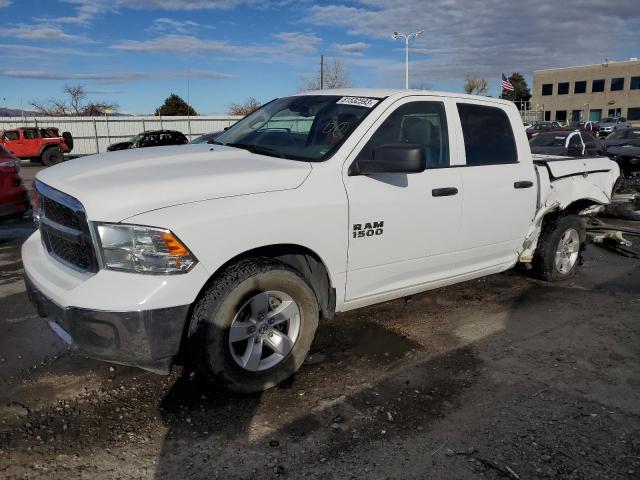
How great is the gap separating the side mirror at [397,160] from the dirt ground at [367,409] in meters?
1.41

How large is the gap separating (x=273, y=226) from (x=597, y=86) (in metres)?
84.0

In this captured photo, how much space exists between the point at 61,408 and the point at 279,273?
5.10 feet

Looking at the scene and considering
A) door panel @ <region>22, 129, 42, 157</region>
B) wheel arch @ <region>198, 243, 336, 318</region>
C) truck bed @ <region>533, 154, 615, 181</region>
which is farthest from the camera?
door panel @ <region>22, 129, 42, 157</region>

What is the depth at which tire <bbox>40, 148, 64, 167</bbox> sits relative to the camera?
25.4 metres

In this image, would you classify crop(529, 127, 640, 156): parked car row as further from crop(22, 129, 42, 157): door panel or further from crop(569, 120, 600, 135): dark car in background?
crop(22, 129, 42, 157): door panel

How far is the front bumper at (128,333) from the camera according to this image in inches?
112

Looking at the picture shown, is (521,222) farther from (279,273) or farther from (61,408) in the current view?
(61,408)

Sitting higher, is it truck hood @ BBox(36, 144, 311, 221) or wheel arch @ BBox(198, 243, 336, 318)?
truck hood @ BBox(36, 144, 311, 221)

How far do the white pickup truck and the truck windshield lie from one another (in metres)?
0.02

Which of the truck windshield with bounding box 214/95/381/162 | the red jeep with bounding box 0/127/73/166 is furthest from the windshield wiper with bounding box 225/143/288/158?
the red jeep with bounding box 0/127/73/166

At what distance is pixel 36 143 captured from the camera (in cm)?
2522

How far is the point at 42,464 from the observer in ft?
9.18

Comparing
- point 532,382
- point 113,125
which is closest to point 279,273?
point 532,382

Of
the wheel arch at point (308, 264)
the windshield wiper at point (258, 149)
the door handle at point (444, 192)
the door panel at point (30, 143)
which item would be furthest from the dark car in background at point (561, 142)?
the door panel at point (30, 143)
